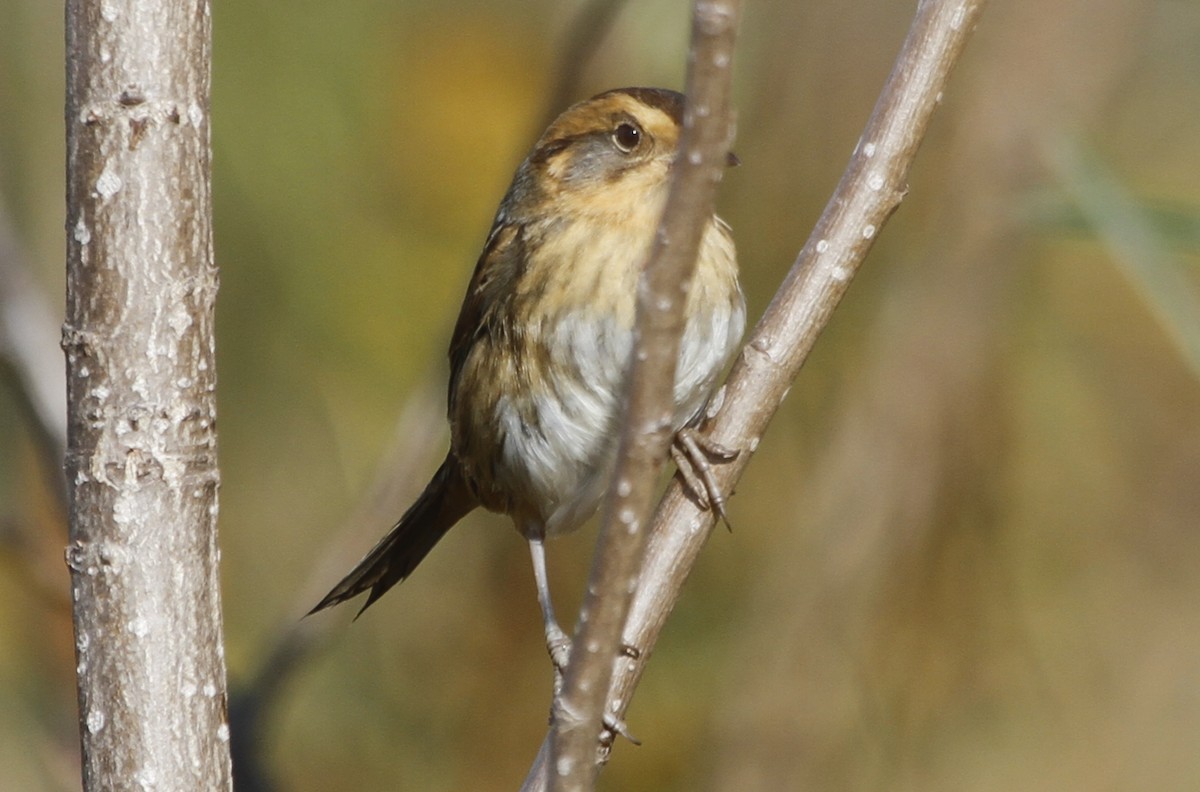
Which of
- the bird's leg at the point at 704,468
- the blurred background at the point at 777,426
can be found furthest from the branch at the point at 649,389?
the blurred background at the point at 777,426

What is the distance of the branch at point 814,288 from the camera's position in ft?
5.70

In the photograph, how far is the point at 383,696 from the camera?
12.9 feet

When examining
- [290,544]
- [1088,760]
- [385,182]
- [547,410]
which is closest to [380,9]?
[385,182]

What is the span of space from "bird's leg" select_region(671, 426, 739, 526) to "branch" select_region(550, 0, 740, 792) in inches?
27.7

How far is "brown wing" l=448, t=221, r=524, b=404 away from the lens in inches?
101

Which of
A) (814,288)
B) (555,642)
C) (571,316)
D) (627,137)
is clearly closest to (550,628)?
(555,642)

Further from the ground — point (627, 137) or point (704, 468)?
point (627, 137)

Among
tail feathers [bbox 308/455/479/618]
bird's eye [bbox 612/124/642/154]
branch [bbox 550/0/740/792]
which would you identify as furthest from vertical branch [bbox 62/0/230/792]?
tail feathers [bbox 308/455/479/618]

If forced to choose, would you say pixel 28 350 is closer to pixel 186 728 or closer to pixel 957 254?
pixel 186 728

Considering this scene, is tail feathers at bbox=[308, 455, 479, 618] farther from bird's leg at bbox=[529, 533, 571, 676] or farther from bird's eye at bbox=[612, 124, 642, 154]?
bird's eye at bbox=[612, 124, 642, 154]

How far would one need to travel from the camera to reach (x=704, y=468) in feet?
6.26

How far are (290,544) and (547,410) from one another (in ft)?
6.10

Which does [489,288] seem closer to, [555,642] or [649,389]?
[555,642]

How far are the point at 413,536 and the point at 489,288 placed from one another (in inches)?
26.9
